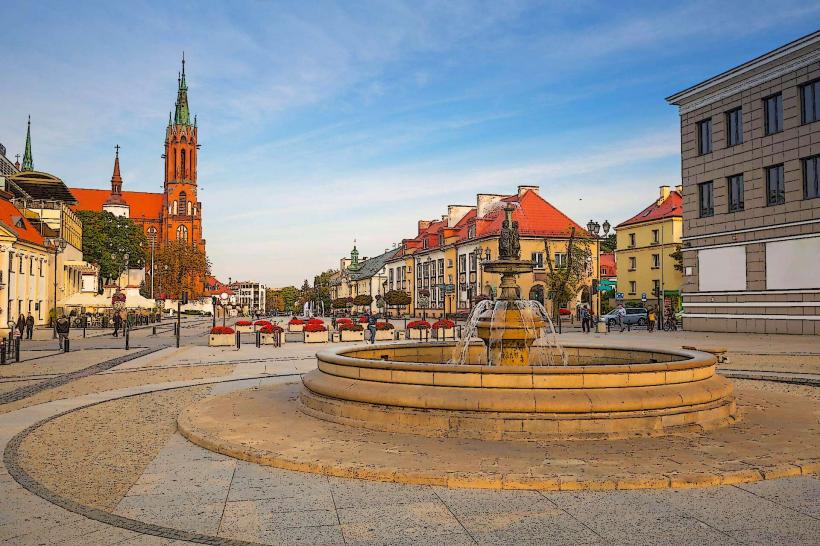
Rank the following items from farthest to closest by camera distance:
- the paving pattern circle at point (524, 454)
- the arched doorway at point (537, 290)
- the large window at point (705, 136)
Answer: the arched doorway at point (537, 290) → the large window at point (705, 136) → the paving pattern circle at point (524, 454)

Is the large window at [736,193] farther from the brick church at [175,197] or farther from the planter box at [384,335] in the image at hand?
the brick church at [175,197]

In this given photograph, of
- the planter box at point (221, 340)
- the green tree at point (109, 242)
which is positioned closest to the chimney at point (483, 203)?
the planter box at point (221, 340)

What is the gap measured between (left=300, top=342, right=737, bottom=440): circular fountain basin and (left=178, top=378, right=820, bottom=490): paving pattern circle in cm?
27

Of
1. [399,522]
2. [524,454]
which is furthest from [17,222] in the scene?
[399,522]

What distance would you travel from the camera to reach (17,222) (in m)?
59.3

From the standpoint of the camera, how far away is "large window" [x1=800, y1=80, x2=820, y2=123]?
33.6 meters

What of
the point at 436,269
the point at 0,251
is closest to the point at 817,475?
the point at 0,251

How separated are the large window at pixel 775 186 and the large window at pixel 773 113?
6.67ft

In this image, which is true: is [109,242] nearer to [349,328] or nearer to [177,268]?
[177,268]

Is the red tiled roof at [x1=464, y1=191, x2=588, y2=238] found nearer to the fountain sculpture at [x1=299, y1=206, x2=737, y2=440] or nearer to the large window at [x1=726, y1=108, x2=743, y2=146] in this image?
Answer: the large window at [x1=726, y1=108, x2=743, y2=146]

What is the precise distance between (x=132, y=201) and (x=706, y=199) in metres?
141

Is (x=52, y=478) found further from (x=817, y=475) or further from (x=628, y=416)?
(x=817, y=475)

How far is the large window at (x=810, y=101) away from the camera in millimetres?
33594

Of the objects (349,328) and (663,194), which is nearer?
(349,328)
